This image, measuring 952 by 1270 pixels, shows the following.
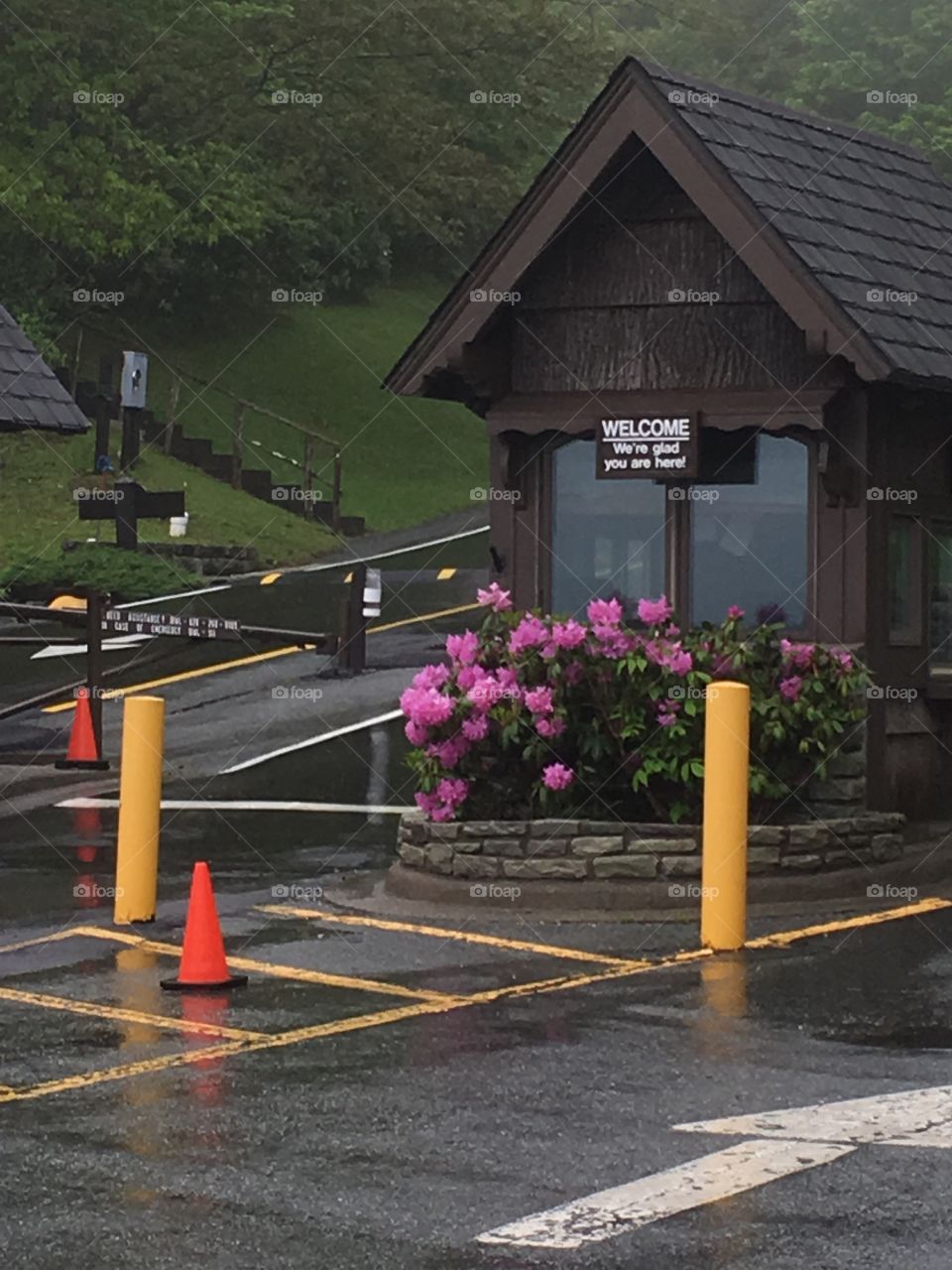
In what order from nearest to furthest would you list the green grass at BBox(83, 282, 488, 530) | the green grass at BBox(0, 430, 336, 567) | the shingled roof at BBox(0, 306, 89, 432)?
the shingled roof at BBox(0, 306, 89, 432) → the green grass at BBox(0, 430, 336, 567) → the green grass at BBox(83, 282, 488, 530)

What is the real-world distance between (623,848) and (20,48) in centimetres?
3593

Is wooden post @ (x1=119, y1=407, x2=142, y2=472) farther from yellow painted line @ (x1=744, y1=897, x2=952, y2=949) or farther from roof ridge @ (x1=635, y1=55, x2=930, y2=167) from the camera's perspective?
yellow painted line @ (x1=744, y1=897, x2=952, y2=949)

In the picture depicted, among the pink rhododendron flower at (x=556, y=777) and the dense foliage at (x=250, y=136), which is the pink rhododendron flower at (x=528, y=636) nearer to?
the pink rhododendron flower at (x=556, y=777)

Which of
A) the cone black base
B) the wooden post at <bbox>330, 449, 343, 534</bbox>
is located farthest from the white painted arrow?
the wooden post at <bbox>330, 449, 343, 534</bbox>

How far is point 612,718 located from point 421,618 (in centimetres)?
1620

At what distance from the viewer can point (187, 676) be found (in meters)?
28.4

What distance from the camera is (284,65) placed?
2058 inches

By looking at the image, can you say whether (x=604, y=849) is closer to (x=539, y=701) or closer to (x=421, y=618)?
(x=539, y=701)

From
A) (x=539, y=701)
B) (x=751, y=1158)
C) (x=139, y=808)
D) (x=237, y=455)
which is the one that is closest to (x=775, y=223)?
(x=539, y=701)

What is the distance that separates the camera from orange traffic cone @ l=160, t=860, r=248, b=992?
42.3 ft

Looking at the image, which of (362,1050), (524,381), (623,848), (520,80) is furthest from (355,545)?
(362,1050)

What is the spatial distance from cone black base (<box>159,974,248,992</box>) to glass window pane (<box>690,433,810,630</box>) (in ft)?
19.1

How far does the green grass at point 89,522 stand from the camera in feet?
135

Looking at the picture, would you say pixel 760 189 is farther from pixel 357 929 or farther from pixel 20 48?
pixel 20 48
